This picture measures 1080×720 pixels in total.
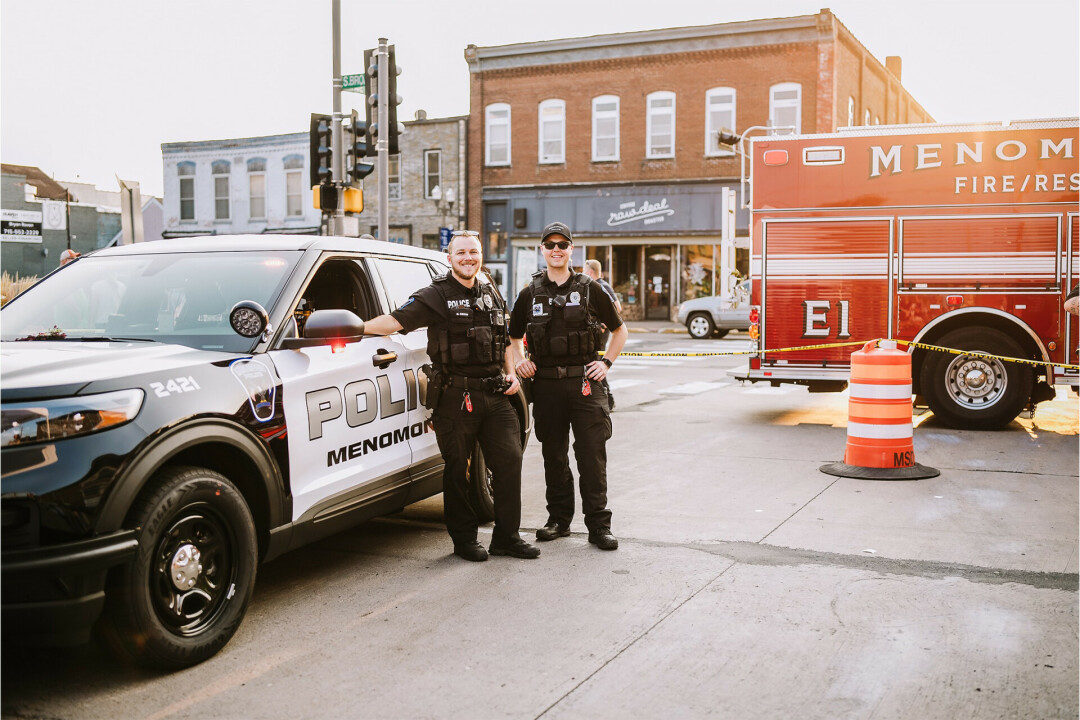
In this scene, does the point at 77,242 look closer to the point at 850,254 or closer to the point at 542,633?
the point at 850,254

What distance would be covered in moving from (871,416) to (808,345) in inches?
127

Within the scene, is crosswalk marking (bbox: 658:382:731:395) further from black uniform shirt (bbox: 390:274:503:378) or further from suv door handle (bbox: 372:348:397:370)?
suv door handle (bbox: 372:348:397:370)

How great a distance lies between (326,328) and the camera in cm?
468

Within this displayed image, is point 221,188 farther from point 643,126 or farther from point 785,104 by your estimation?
point 785,104

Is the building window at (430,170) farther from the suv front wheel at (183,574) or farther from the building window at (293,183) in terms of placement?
the suv front wheel at (183,574)

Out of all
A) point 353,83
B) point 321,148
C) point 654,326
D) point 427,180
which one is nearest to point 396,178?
point 427,180

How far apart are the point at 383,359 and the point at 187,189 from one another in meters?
38.5

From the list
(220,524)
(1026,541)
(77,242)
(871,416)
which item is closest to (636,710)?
(220,524)

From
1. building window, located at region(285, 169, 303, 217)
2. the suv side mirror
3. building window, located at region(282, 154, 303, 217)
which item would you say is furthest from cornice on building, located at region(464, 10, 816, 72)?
the suv side mirror

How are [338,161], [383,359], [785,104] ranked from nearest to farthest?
[383,359], [338,161], [785,104]

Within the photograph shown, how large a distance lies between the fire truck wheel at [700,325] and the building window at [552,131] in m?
9.46

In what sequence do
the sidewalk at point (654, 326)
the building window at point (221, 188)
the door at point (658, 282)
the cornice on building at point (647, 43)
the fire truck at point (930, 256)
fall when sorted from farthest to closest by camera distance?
the building window at point (221, 188) → the door at point (658, 282) → the cornice on building at point (647, 43) → the sidewalk at point (654, 326) → the fire truck at point (930, 256)

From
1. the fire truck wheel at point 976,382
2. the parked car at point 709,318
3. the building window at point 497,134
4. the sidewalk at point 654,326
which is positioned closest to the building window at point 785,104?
the sidewalk at point 654,326

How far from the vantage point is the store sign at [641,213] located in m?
32.8
